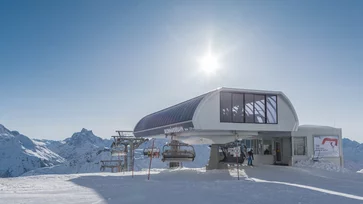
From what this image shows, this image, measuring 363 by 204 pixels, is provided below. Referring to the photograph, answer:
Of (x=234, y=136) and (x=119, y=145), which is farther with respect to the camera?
(x=119, y=145)

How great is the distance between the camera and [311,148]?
27781 millimetres

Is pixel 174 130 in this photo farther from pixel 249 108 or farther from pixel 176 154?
pixel 249 108

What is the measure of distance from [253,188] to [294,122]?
13283mm

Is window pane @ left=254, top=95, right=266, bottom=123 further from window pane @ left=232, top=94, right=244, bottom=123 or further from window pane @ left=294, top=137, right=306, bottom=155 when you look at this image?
window pane @ left=294, top=137, right=306, bottom=155

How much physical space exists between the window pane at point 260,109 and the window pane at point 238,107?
47.4 inches

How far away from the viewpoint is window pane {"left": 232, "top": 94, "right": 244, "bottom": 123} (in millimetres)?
24328

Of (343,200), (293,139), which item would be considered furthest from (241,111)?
(343,200)

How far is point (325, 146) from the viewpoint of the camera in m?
28.3

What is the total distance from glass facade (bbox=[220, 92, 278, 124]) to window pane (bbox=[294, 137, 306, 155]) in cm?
380

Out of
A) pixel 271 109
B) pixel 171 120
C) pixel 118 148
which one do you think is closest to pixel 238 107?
pixel 271 109

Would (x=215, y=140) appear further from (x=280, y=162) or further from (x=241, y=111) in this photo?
(x=280, y=162)

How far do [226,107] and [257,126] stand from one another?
8.82 ft

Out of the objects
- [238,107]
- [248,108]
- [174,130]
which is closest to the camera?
[238,107]

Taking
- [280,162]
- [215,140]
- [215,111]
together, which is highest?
[215,111]
